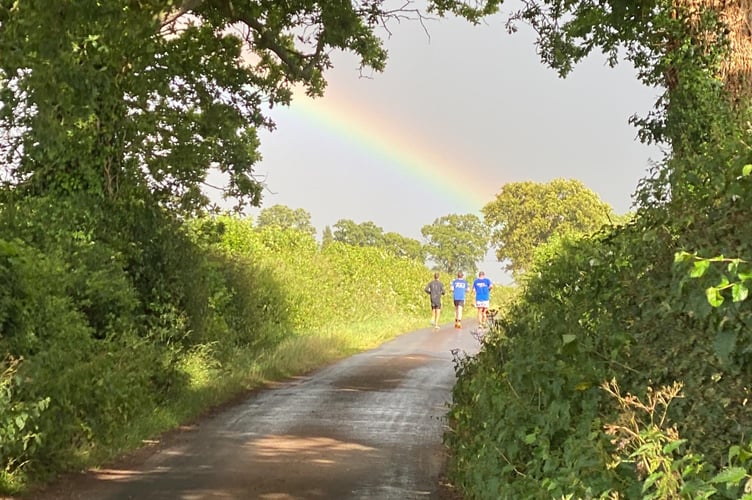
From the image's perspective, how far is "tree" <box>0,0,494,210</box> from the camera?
30.6ft

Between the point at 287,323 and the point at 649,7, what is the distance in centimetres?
1417

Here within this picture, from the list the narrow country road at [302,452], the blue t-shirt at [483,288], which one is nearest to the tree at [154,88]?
the narrow country road at [302,452]

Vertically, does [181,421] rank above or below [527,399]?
below

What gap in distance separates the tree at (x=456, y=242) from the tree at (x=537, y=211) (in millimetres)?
34521

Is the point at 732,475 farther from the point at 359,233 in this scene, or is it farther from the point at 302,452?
the point at 359,233

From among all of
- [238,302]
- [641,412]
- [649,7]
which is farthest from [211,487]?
[238,302]

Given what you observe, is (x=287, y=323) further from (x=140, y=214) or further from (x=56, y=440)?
(x=56, y=440)

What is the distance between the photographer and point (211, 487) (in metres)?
7.58

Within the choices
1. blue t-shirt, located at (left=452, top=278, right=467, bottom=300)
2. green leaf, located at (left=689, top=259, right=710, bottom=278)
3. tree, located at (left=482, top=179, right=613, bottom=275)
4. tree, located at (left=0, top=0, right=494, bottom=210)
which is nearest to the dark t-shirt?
blue t-shirt, located at (left=452, top=278, right=467, bottom=300)

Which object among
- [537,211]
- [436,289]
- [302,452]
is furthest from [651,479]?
[537,211]

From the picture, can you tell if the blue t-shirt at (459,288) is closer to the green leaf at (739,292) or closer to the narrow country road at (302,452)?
the narrow country road at (302,452)

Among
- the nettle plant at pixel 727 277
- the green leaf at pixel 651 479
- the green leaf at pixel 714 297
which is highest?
the nettle plant at pixel 727 277

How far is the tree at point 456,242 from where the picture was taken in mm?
106375

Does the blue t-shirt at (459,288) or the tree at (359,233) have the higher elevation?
the tree at (359,233)
